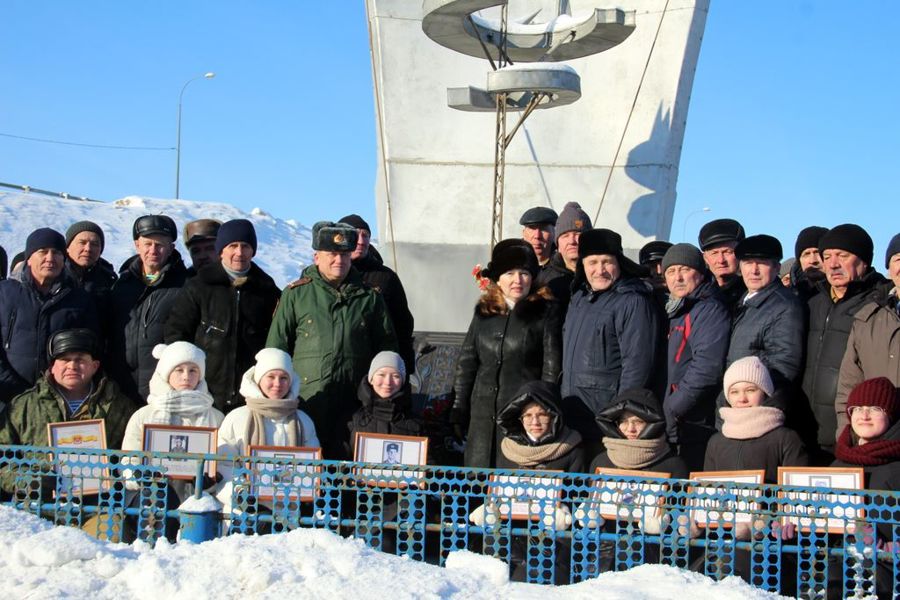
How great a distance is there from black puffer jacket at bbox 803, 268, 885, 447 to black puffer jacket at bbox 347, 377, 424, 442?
1990 millimetres

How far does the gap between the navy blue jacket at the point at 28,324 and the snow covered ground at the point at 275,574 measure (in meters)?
2.25

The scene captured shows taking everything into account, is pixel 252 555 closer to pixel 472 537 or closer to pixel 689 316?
pixel 472 537

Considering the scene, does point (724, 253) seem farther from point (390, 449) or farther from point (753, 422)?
point (390, 449)

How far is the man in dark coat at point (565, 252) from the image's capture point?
647cm

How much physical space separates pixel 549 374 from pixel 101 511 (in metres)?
2.44

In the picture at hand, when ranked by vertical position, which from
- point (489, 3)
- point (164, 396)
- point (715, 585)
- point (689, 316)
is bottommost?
point (715, 585)

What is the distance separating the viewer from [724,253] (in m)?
6.27

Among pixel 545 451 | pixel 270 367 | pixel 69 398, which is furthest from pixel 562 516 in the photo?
pixel 69 398

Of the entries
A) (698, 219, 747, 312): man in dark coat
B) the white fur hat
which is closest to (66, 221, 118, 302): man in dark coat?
the white fur hat

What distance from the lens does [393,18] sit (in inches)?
486

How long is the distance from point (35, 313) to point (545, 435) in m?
2.90

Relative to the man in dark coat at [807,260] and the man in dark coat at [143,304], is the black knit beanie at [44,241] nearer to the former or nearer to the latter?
the man in dark coat at [143,304]

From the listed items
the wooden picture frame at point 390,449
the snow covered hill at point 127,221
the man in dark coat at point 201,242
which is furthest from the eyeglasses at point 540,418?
the snow covered hill at point 127,221

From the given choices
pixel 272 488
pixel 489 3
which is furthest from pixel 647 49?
pixel 272 488
